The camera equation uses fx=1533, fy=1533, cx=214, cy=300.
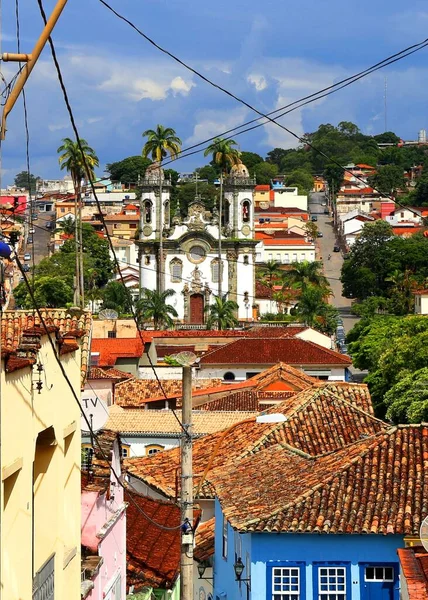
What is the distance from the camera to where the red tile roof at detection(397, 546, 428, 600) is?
15070mm

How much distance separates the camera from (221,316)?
98.2m

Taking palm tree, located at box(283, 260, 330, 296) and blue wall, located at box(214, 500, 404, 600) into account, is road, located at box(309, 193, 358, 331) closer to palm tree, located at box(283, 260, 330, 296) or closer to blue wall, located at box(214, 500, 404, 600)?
palm tree, located at box(283, 260, 330, 296)

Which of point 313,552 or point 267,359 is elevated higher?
point 267,359

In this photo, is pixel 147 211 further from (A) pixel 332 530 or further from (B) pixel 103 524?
(B) pixel 103 524

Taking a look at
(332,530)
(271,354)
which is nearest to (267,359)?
(271,354)

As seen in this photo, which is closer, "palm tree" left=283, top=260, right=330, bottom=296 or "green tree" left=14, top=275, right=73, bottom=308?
"green tree" left=14, top=275, right=73, bottom=308

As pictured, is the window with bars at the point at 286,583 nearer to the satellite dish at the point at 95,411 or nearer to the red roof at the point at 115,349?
the satellite dish at the point at 95,411

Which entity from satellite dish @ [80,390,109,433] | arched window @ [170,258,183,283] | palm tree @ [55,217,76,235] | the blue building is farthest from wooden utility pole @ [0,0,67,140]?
palm tree @ [55,217,76,235]

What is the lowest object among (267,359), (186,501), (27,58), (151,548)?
(151,548)

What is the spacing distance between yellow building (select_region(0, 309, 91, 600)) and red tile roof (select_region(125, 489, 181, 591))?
23.6 ft

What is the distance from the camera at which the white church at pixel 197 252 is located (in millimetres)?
107500

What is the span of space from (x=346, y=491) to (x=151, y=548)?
337 centimetres

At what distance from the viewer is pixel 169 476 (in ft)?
98.8

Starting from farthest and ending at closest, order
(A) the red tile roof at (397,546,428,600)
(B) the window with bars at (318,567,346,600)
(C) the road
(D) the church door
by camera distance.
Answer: (C) the road
(D) the church door
(B) the window with bars at (318,567,346,600)
(A) the red tile roof at (397,546,428,600)
